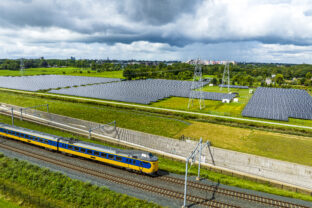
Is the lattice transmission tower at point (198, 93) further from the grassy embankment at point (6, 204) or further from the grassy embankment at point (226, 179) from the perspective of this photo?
the grassy embankment at point (6, 204)

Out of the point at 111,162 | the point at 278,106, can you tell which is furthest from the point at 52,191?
the point at 278,106

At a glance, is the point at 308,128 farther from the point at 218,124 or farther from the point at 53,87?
the point at 53,87

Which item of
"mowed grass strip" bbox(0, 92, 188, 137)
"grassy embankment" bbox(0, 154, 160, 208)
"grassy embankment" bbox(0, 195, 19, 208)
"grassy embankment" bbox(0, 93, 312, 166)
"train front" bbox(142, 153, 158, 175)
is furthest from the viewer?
"mowed grass strip" bbox(0, 92, 188, 137)

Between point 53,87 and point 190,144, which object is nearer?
point 190,144

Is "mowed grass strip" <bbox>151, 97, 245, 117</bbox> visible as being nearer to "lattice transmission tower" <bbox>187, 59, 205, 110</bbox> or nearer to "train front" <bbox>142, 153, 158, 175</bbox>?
"lattice transmission tower" <bbox>187, 59, 205, 110</bbox>

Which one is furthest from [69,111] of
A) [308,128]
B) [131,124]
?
[308,128]

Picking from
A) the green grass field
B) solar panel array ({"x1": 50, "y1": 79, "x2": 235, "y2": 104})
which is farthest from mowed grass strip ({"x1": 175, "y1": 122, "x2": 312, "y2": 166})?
solar panel array ({"x1": 50, "y1": 79, "x2": 235, "y2": 104})
